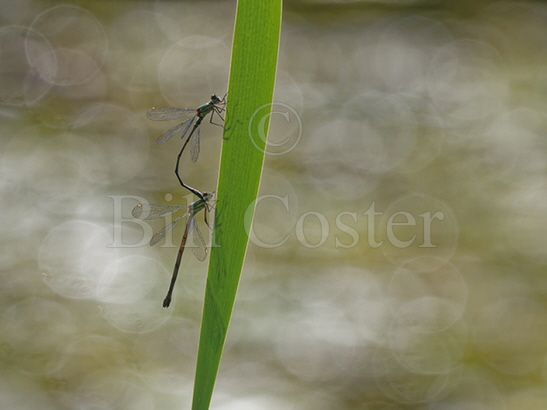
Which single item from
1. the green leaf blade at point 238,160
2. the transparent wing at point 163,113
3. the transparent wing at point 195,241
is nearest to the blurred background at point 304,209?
the transparent wing at point 195,241

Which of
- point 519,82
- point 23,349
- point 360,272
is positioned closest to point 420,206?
point 360,272

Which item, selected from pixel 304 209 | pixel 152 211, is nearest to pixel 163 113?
pixel 152 211

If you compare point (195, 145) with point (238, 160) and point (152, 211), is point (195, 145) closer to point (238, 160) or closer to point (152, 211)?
point (152, 211)

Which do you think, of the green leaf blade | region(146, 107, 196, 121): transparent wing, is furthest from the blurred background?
→ the green leaf blade

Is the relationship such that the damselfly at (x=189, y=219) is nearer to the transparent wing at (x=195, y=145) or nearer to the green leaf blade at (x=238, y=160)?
the transparent wing at (x=195, y=145)

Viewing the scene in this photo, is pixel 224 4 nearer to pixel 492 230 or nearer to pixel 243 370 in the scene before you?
pixel 492 230
